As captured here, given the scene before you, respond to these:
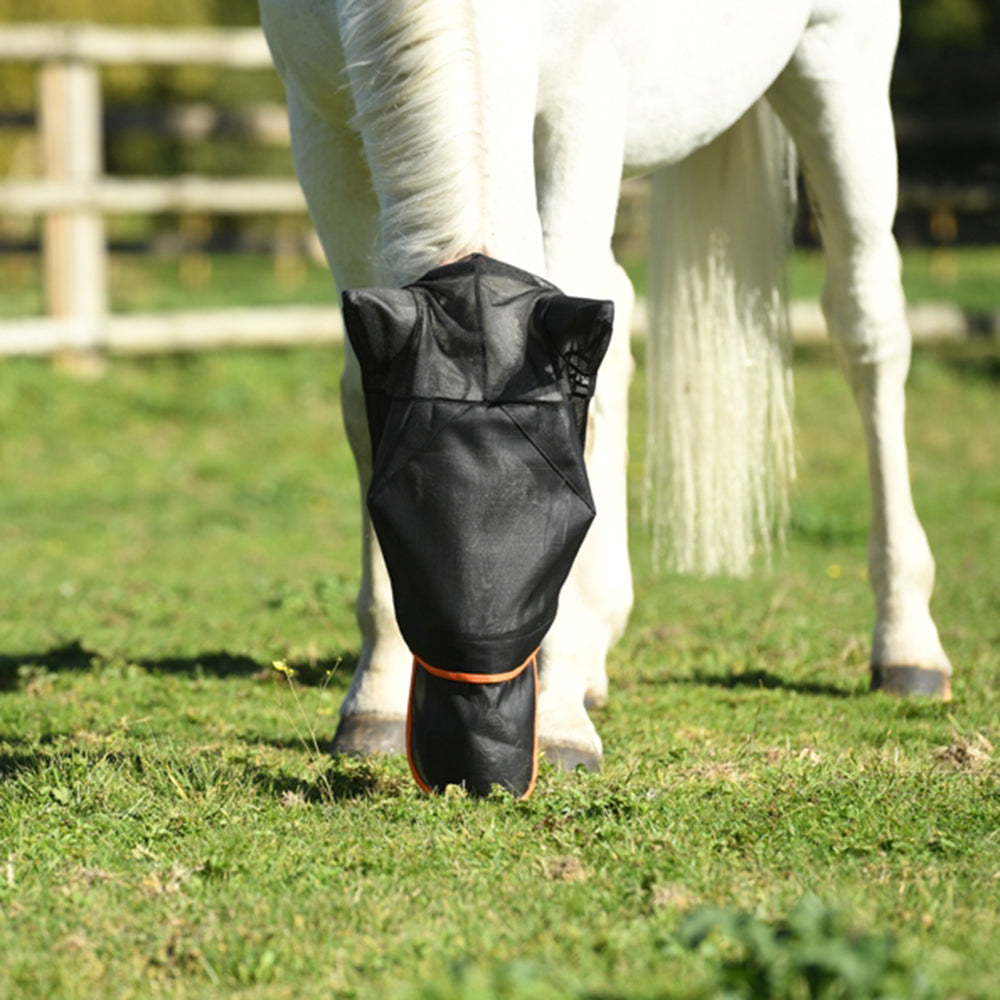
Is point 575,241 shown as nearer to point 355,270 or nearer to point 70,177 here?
point 355,270

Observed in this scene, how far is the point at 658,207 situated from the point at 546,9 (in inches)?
67.4

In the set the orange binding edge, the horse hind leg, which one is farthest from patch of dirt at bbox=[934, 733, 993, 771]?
the orange binding edge

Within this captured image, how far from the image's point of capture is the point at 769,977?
70.1 inches

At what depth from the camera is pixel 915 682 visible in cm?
418

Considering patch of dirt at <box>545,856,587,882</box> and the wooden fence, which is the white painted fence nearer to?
the wooden fence

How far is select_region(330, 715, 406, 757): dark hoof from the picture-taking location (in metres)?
3.46

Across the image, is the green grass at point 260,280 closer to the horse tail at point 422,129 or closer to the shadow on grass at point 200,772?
the shadow on grass at point 200,772

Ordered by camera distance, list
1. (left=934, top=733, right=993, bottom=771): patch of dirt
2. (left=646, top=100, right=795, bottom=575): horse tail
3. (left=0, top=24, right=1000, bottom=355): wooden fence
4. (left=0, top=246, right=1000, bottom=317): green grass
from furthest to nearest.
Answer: (left=0, top=246, right=1000, bottom=317): green grass
(left=0, top=24, right=1000, bottom=355): wooden fence
(left=646, top=100, right=795, bottom=575): horse tail
(left=934, top=733, right=993, bottom=771): patch of dirt

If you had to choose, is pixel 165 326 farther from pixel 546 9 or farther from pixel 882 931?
pixel 882 931

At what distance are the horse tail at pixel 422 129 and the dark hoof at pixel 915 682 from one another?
2.16 meters

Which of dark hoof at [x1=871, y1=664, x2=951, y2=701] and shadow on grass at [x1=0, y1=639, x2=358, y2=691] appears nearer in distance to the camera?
dark hoof at [x1=871, y1=664, x2=951, y2=701]

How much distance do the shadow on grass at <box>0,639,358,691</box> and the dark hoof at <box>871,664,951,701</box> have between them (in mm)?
1535

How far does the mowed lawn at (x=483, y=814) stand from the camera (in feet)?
6.68

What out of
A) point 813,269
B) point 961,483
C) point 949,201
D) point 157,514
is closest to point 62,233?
point 157,514
